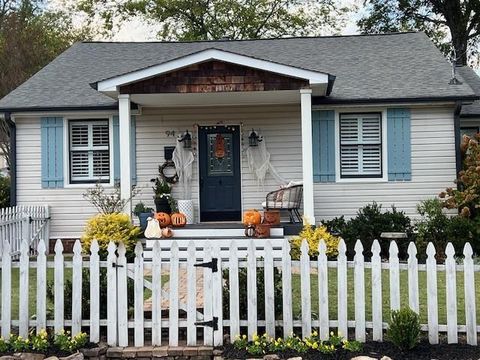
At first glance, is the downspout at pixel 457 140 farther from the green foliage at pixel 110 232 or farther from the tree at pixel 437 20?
the tree at pixel 437 20

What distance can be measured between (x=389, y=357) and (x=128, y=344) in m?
2.39

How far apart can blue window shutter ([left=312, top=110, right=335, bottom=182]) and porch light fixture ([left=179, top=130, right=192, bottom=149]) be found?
8.84 ft

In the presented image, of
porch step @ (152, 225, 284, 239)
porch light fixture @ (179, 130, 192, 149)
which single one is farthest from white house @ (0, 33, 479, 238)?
porch step @ (152, 225, 284, 239)

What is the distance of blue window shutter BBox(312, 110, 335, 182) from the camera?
40.2 ft

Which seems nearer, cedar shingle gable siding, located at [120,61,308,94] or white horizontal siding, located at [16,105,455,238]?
cedar shingle gable siding, located at [120,61,308,94]

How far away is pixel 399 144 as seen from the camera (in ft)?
39.7

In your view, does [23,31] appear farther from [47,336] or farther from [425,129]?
[47,336]

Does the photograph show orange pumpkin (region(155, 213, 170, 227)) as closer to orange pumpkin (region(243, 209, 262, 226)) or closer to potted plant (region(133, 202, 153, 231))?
potted plant (region(133, 202, 153, 231))

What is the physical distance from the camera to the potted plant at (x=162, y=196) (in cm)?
1217

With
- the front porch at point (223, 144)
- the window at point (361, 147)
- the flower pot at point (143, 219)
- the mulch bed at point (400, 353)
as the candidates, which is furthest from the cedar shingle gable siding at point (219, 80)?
the mulch bed at point (400, 353)

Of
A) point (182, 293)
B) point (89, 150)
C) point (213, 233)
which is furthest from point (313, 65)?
point (182, 293)

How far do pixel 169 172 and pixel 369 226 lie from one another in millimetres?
4494

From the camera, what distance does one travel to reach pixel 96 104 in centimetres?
1228

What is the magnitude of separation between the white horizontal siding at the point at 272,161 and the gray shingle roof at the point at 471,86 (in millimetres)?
1409
